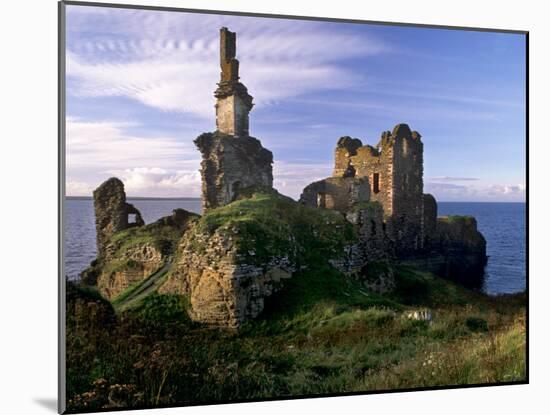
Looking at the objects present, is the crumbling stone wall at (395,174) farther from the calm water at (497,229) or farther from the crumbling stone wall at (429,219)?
the calm water at (497,229)

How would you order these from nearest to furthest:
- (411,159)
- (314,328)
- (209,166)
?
(314,328) < (209,166) < (411,159)

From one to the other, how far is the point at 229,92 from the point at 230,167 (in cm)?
177

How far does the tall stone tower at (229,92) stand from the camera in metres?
11.4

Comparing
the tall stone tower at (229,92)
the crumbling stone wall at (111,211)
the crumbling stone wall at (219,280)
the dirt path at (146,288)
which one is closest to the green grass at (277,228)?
the crumbling stone wall at (219,280)

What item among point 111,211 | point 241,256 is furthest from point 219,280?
point 111,211

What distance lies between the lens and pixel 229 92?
39.0 ft

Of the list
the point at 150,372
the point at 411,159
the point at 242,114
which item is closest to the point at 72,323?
the point at 150,372

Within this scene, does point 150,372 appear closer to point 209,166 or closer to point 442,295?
point 209,166

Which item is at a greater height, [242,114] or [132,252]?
[242,114]

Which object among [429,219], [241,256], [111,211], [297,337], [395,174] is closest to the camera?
[297,337]

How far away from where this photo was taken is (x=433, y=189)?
43.8 ft

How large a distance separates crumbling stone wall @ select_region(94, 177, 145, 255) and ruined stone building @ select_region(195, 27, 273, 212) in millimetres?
1415

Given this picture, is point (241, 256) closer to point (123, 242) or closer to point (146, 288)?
point (146, 288)

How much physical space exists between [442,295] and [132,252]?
232 inches
